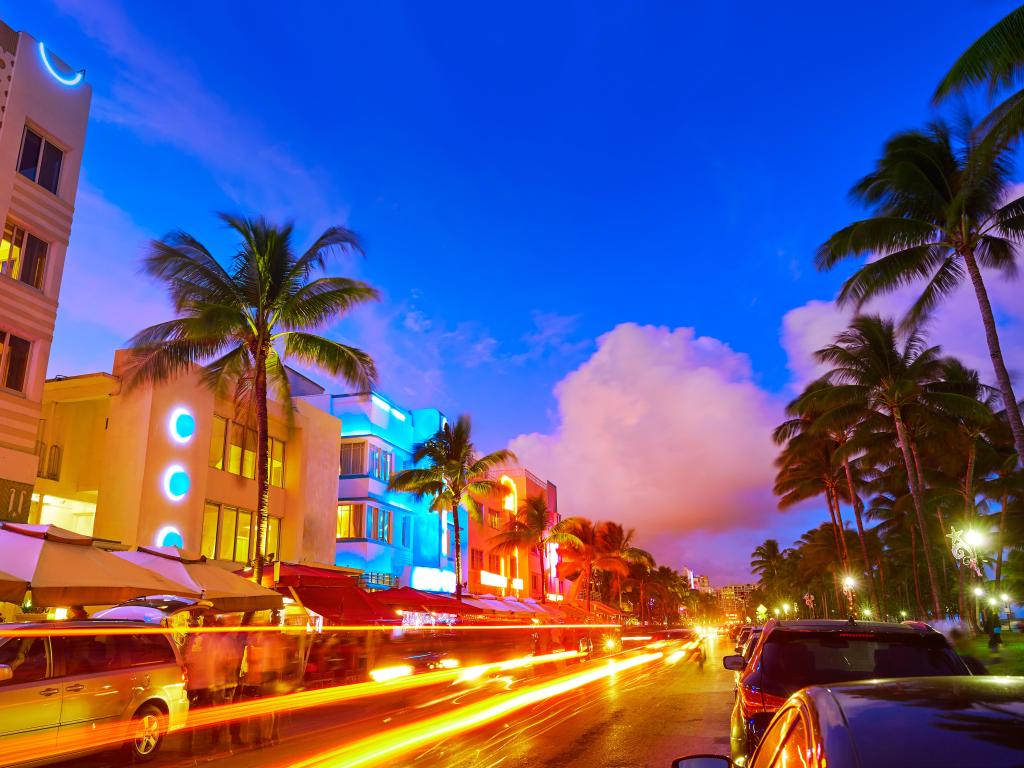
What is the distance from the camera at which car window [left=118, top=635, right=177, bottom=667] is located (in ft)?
35.9

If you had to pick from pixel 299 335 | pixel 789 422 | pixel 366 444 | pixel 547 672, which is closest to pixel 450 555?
pixel 366 444

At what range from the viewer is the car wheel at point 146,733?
10562 millimetres

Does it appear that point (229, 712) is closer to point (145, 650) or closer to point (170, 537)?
point (145, 650)

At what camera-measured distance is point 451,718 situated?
47.3 feet

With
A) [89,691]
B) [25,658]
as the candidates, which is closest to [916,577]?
[89,691]

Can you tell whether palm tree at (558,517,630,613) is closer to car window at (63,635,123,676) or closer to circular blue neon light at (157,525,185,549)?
circular blue neon light at (157,525,185,549)

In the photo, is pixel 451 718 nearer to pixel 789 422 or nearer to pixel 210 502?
pixel 210 502

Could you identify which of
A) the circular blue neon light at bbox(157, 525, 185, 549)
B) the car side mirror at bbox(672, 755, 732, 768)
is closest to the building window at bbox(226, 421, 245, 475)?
the circular blue neon light at bbox(157, 525, 185, 549)

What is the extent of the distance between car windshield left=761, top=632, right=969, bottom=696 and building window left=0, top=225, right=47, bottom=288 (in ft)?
Answer: 67.2

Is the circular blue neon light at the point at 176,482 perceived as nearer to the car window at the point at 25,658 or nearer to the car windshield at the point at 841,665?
the car window at the point at 25,658

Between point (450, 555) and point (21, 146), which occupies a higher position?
point (21, 146)

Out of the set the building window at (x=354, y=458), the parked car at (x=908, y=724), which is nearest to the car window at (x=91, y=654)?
the parked car at (x=908, y=724)

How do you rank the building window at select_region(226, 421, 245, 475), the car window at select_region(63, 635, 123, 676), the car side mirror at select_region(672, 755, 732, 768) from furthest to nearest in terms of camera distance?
the building window at select_region(226, 421, 245, 475) < the car window at select_region(63, 635, 123, 676) < the car side mirror at select_region(672, 755, 732, 768)

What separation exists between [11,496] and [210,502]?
8.30 meters
